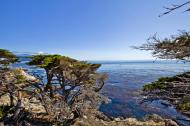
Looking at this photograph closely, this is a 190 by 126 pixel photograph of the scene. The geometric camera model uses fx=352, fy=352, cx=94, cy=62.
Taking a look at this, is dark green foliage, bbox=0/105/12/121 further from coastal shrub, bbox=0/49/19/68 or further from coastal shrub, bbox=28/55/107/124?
coastal shrub, bbox=0/49/19/68

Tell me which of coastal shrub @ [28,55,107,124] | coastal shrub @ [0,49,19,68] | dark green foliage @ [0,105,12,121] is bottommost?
dark green foliage @ [0,105,12,121]

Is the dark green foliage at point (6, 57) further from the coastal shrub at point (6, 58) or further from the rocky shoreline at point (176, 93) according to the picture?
the rocky shoreline at point (176, 93)

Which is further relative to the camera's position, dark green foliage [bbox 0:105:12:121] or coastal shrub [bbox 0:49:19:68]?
coastal shrub [bbox 0:49:19:68]

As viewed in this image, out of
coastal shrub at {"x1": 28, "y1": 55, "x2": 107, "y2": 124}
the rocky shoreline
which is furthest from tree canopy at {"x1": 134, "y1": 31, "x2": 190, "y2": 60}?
coastal shrub at {"x1": 28, "y1": 55, "x2": 107, "y2": 124}

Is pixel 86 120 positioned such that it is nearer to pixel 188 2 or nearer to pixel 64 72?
pixel 64 72

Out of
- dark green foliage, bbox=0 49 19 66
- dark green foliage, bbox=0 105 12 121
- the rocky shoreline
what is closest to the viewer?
the rocky shoreline

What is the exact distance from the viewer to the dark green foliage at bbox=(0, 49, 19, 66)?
858 inches

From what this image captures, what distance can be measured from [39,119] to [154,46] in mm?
14914

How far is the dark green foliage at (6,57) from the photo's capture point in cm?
2179

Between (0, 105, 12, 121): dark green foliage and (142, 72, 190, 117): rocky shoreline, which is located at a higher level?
(142, 72, 190, 117): rocky shoreline

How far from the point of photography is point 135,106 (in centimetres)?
3762

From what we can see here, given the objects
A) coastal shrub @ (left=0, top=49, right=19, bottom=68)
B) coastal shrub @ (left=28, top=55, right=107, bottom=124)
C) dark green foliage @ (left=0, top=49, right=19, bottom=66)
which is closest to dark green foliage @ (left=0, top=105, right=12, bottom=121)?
coastal shrub @ (left=28, top=55, right=107, bottom=124)

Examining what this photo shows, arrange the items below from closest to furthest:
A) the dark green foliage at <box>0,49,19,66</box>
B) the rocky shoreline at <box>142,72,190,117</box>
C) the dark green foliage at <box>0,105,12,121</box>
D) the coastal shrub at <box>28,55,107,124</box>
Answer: the rocky shoreline at <box>142,72,190,117</box> → the dark green foliage at <box>0,105,12,121</box> → the dark green foliage at <box>0,49,19,66</box> → the coastal shrub at <box>28,55,107,124</box>

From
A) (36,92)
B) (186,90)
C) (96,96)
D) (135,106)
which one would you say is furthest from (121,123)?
(186,90)
